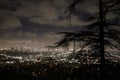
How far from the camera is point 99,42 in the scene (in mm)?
7203

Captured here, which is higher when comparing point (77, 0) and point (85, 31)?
point (77, 0)

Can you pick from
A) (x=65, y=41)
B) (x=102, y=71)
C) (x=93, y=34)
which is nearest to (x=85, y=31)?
(x=93, y=34)

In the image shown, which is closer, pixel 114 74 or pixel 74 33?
pixel 114 74

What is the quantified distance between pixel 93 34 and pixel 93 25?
0.30 meters

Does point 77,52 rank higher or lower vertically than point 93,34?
lower

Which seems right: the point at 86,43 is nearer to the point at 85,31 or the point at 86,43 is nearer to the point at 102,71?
the point at 85,31

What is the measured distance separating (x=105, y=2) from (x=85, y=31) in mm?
1166

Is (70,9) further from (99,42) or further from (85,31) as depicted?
(99,42)

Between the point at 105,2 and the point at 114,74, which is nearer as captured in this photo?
the point at 114,74

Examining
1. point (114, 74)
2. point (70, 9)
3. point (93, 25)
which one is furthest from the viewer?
point (93, 25)

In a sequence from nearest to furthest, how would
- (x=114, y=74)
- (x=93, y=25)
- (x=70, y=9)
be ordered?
(x=114, y=74), (x=70, y=9), (x=93, y=25)

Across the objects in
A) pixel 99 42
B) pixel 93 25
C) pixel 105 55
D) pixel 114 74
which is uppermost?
pixel 93 25

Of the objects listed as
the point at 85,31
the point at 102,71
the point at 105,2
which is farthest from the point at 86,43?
the point at 105,2

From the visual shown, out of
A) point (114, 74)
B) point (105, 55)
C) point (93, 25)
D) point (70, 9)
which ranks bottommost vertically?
point (114, 74)
